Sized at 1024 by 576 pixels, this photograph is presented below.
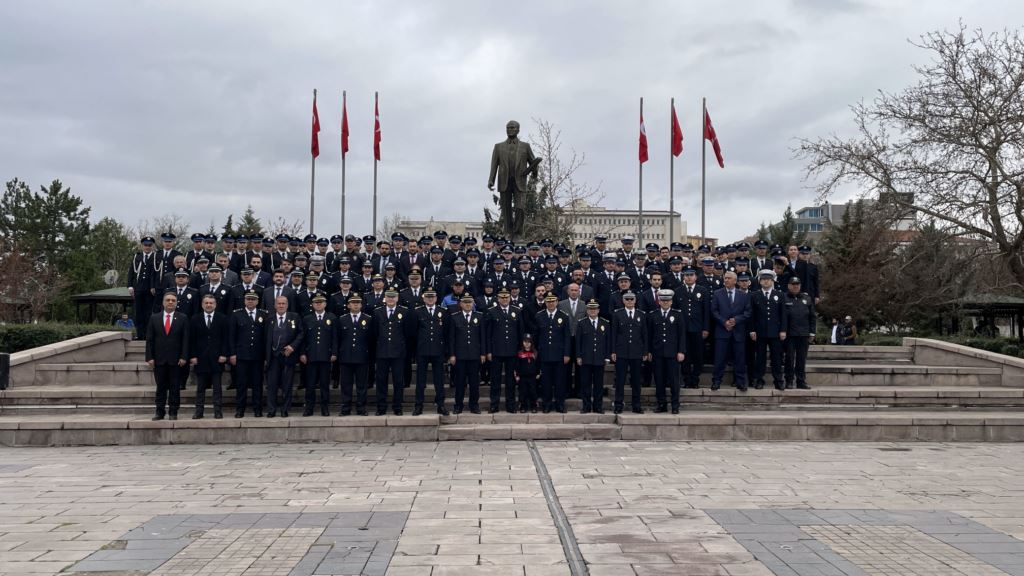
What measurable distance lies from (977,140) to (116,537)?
21700mm

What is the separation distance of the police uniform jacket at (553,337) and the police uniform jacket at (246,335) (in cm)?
403

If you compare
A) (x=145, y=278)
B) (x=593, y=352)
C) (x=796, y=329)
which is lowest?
(x=593, y=352)

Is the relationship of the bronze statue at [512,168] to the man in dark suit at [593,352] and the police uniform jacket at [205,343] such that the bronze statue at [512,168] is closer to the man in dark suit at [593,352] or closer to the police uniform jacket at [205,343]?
the man in dark suit at [593,352]

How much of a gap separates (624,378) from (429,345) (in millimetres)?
2932

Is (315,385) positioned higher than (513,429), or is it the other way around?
(315,385)

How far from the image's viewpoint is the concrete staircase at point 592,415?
34.0 feet

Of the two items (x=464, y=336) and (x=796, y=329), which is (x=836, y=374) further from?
(x=464, y=336)

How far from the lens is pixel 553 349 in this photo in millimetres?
11055

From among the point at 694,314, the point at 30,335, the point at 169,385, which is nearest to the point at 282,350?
the point at 169,385

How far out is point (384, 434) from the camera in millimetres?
10445

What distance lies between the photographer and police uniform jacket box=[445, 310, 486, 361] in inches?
433

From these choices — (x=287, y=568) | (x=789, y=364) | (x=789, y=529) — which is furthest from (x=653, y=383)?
(x=287, y=568)

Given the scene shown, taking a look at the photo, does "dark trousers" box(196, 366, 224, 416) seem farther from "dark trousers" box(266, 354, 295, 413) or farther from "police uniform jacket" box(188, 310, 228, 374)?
"dark trousers" box(266, 354, 295, 413)

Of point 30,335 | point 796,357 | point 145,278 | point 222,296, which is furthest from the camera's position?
point 30,335
